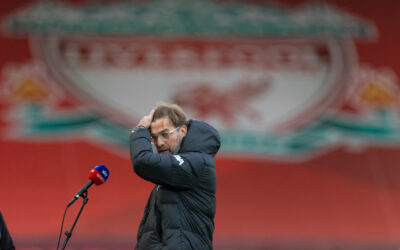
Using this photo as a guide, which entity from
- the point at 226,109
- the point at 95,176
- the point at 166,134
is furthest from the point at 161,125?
the point at 226,109

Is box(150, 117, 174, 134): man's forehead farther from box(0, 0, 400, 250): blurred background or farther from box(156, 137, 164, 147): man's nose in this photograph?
box(0, 0, 400, 250): blurred background

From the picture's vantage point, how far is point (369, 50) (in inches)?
216

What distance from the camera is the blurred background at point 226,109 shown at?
4329 millimetres

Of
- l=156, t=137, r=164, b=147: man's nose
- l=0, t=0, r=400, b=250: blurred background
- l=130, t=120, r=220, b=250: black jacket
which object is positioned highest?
l=0, t=0, r=400, b=250: blurred background

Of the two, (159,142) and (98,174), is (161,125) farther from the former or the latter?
(98,174)

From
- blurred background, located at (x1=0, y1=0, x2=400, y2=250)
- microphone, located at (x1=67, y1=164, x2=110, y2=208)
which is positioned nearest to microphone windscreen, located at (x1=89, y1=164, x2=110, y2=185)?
microphone, located at (x1=67, y1=164, x2=110, y2=208)

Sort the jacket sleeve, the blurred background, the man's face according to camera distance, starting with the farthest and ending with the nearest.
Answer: the blurred background < the man's face < the jacket sleeve

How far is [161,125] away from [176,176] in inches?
7.4

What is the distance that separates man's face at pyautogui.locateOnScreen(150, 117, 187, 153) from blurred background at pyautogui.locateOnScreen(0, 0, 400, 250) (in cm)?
240

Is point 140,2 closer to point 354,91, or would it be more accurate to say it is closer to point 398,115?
point 354,91

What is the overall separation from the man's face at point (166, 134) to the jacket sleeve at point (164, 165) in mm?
60

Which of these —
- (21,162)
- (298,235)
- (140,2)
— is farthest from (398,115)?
(21,162)

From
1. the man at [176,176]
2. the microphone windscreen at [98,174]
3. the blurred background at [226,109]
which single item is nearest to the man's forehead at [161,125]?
the man at [176,176]

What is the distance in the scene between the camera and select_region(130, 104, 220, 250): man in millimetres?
1719
